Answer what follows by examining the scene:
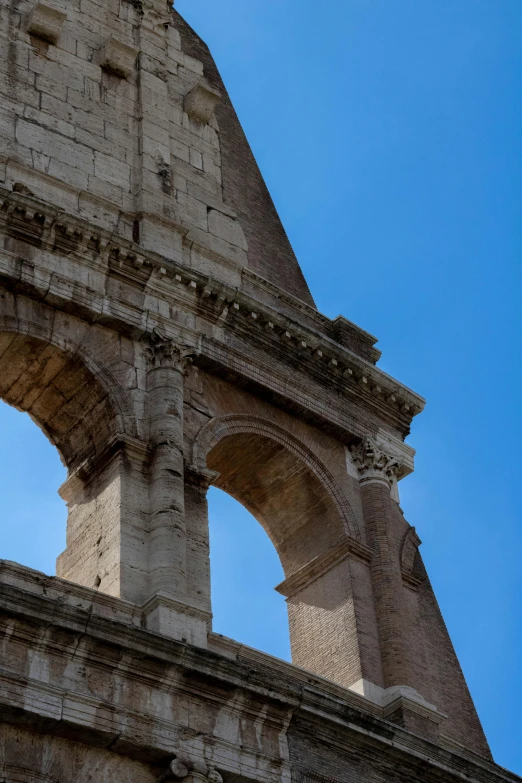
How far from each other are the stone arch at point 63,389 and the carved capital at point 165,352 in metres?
0.63

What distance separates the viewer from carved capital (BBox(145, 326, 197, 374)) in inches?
715

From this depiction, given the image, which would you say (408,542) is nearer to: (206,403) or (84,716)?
(206,403)

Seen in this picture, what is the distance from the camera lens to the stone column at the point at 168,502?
51.5 ft

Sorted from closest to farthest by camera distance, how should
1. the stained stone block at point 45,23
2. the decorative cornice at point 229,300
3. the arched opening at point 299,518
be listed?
the decorative cornice at point 229,300 → the arched opening at point 299,518 → the stained stone block at point 45,23

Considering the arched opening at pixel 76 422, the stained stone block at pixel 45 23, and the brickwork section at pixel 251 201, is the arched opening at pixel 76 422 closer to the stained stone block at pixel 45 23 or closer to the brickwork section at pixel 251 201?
the brickwork section at pixel 251 201

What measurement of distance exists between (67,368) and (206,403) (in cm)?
170

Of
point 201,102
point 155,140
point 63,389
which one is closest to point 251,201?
point 201,102

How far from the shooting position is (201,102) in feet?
72.6

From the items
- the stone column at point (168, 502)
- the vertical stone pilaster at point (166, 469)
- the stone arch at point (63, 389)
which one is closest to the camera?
the stone column at point (168, 502)

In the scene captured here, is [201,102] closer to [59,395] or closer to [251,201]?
[251,201]

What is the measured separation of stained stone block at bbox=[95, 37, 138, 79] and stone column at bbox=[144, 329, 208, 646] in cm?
466

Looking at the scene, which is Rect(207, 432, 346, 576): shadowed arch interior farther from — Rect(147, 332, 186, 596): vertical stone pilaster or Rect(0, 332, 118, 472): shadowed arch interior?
Rect(0, 332, 118, 472): shadowed arch interior

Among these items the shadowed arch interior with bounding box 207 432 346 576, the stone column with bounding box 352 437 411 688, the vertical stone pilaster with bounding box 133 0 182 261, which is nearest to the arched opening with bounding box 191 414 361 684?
the shadowed arch interior with bounding box 207 432 346 576

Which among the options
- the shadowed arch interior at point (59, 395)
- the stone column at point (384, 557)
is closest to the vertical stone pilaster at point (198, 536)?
the shadowed arch interior at point (59, 395)
